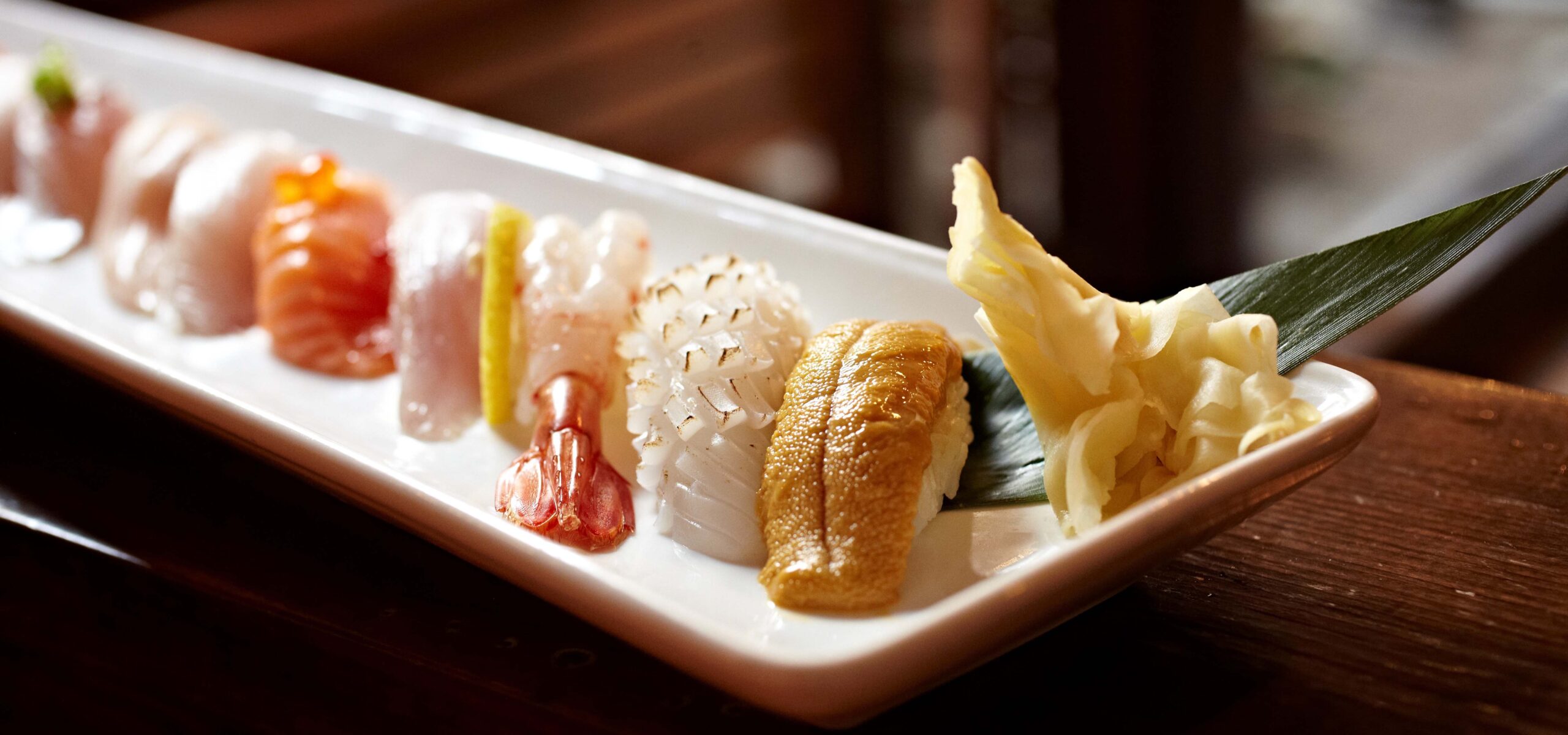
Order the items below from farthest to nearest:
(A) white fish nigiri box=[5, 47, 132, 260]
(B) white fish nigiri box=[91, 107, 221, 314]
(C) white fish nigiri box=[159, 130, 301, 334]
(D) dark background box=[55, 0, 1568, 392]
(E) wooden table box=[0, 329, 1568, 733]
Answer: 1. (D) dark background box=[55, 0, 1568, 392]
2. (A) white fish nigiri box=[5, 47, 132, 260]
3. (B) white fish nigiri box=[91, 107, 221, 314]
4. (C) white fish nigiri box=[159, 130, 301, 334]
5. (E) wooden table box=[0, 329, 1568, 733]

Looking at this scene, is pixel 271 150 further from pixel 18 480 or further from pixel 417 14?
pixel 417 14

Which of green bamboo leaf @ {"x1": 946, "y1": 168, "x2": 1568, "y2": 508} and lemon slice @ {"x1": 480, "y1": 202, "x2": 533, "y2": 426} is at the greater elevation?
green bamboo leaf @ {"x1": 946, "y1": 168, "x2": 1568, "y2": 508}

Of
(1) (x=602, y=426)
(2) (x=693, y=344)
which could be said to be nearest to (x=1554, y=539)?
(2) (x=693, y=344)

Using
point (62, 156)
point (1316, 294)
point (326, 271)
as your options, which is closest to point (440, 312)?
point (326, 271)

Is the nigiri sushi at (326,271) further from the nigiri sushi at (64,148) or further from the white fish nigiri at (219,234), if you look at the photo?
the nigiri sushi at (64,148)

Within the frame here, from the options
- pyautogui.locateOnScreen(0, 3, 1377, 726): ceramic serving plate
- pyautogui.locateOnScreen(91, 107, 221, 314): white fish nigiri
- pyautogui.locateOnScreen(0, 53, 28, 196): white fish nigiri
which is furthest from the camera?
pyautogui.locateOnScreen(0, 53, 28, 196): white fish nigiri

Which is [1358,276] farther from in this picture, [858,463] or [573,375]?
[573,375]

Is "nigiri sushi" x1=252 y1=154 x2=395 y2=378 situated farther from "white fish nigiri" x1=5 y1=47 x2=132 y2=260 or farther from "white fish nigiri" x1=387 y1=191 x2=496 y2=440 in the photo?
"white fish nigiri" x1=5 y1=47 x2=132 y2=260

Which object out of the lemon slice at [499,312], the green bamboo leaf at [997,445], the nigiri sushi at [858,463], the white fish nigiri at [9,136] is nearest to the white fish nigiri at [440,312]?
the lemon slice at [499,312]

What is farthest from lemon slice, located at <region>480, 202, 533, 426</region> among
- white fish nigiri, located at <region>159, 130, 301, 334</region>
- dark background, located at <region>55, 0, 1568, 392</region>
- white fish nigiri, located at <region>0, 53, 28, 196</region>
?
dark background, located at <region>55, 0, 1568, 392</region>
